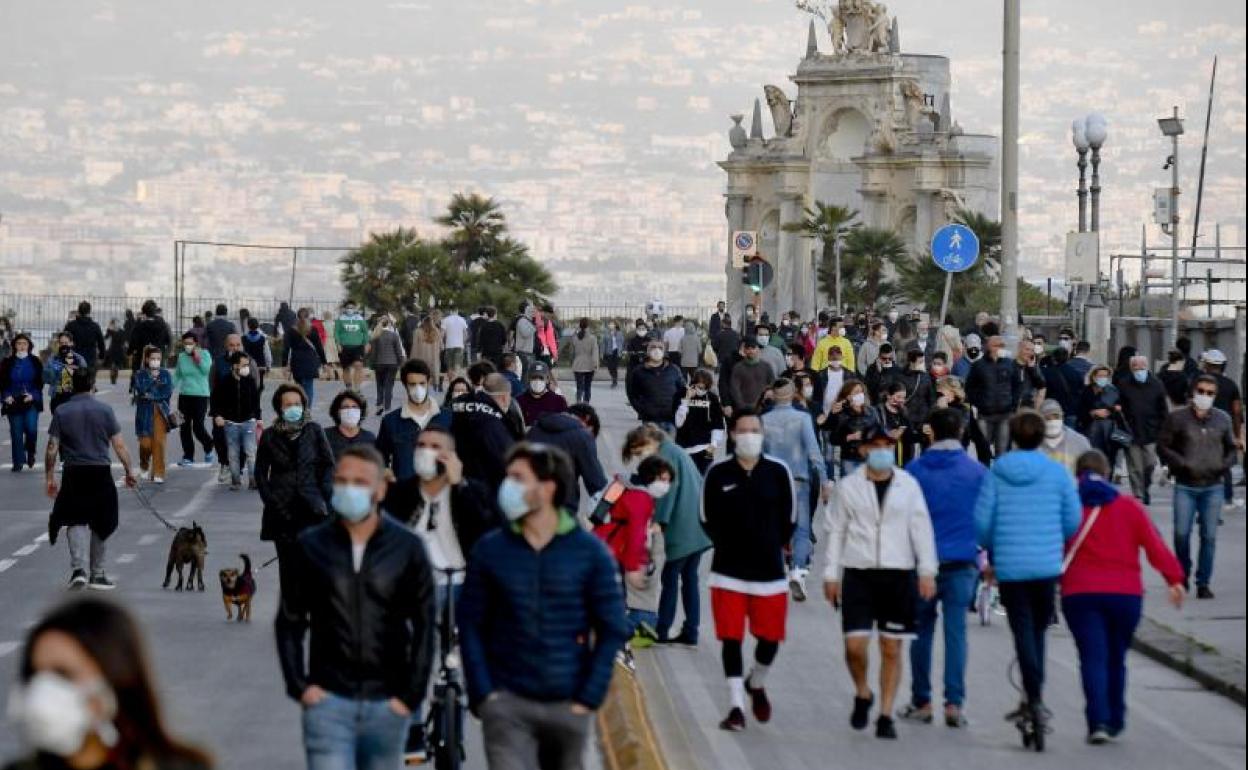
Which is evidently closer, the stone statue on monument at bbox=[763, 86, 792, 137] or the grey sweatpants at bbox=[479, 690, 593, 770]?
the grey sweatpants at bbox=[479, 690, 593, 770]

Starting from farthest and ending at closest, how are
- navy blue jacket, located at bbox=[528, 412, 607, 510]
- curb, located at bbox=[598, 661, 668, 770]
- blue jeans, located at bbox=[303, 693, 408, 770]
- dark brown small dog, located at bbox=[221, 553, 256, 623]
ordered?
dark brown small dog, located at bbox=[221, 553, 256, 623], navy blue jacket, located at bbox=[528, 412, 607, 510], curb, located at bbox=[598, 661, 668, 770], blue jeans, located at bbox=[303, 693, 408, 770]

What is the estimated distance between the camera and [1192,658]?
17000mm

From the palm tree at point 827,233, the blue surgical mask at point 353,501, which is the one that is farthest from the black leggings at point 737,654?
the palm tree at point 827,233

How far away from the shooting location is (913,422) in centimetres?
2580

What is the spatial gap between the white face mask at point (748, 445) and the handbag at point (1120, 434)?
1304cm

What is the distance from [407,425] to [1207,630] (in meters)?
5.43

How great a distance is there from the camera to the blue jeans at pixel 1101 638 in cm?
1374

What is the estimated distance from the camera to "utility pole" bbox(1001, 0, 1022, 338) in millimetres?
28859

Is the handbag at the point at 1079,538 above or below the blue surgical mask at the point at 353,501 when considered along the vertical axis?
below

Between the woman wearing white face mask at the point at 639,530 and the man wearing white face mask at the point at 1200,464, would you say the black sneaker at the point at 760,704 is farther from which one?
the man wearing white face mask at the point at 1200,464

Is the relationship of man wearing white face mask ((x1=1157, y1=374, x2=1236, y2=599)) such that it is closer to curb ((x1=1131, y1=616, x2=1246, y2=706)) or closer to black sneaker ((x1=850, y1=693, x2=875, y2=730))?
curb ((x1=1131, y1=616, x2=1246, y2=706))

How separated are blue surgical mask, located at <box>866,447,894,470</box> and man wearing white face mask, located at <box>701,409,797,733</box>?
2.22 feet

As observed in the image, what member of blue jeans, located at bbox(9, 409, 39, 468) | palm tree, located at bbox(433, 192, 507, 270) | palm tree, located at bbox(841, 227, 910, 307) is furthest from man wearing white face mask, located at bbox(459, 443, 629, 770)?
palm tree, located at bbox(841, 227, 910, 307)

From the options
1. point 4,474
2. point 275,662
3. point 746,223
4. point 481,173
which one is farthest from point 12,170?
point 275,662
